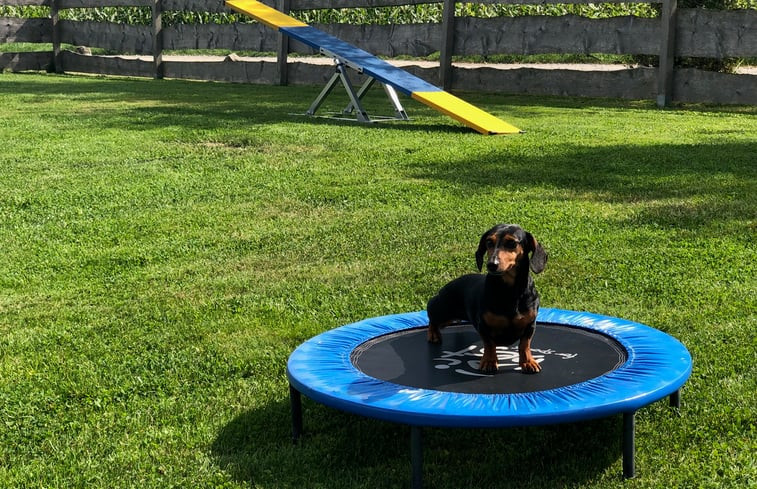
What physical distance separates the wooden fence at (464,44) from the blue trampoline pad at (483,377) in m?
9.19

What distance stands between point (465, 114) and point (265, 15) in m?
4.22

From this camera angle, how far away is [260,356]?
176 inches

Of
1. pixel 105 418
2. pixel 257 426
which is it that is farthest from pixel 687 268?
pixel 105 418

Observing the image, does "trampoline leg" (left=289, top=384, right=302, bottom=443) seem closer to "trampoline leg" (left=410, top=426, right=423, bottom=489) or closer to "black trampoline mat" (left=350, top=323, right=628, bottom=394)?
"black trampoline mat" (left=350, top=323, right=628, bottom=394)

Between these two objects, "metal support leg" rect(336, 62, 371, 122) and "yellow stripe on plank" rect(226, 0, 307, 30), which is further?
"yellow stripe on plank" rect(226, 0, 307, 30)

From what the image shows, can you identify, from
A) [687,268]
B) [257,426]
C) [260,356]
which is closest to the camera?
[257,426]

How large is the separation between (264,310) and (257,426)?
144cm

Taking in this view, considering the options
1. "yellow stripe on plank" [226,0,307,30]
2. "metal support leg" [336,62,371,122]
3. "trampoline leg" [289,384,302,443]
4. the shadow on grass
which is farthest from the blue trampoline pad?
"yellow stripe on plank" [226,0,307,30]

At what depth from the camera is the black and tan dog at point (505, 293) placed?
3256 mm

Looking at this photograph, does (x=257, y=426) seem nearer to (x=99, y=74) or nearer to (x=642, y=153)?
(x=642, y=153)

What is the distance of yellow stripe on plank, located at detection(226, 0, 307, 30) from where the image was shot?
13273 mm

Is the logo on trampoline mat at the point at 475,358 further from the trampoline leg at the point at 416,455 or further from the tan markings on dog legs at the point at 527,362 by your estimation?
the trampoline leg at the point at 416,455

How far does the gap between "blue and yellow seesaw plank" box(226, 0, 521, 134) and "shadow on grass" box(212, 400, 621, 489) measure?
23.0 ft

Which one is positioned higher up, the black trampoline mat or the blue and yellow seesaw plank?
the blue and yellow seesaw plank
